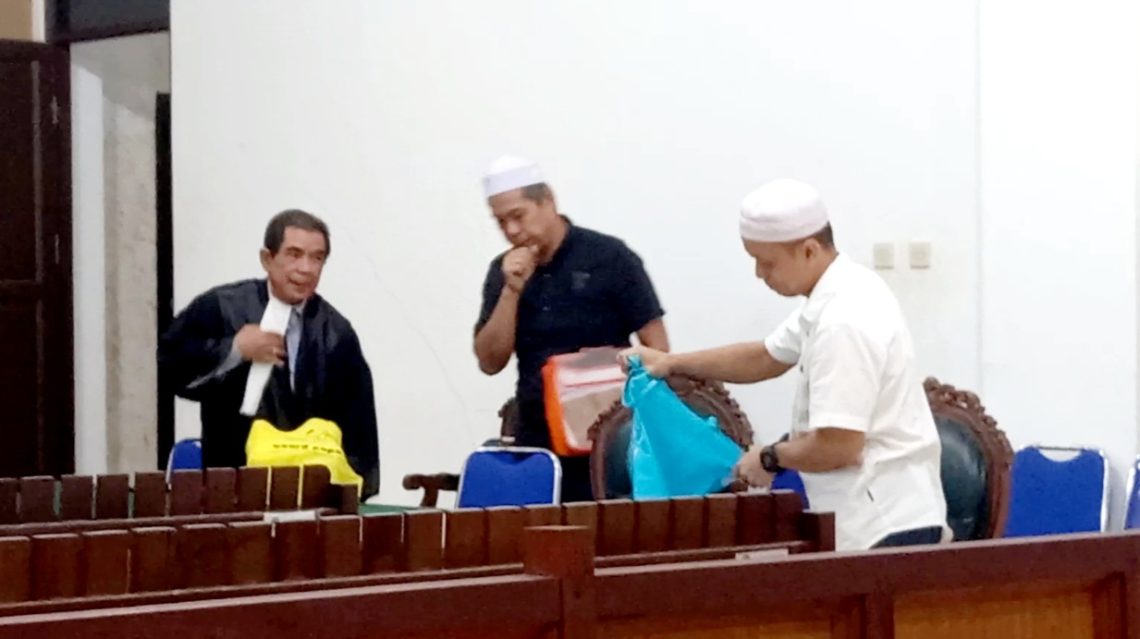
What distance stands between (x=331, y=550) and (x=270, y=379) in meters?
1.85

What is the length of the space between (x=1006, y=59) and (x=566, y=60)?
5.23 feet

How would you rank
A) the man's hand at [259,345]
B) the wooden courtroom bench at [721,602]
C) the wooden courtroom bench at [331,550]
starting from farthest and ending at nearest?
the man's hand at [259,345]
the wooden courtroom bench at [331,550]
the wooden courtroom bench at [721,602]

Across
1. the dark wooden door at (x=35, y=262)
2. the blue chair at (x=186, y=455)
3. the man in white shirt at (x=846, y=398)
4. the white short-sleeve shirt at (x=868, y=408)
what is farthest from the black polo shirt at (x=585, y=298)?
the dark wooden door at (x=35, y=262)

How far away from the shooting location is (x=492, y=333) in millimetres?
4238

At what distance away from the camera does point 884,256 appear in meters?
4.80

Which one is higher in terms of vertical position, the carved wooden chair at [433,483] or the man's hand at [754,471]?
the man's hand at [754,471]

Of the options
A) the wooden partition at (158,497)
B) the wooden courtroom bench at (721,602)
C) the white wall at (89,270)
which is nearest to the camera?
the wooden courtroom bench at (721,602)

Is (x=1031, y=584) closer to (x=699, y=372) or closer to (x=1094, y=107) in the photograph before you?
(x=699, y=372)

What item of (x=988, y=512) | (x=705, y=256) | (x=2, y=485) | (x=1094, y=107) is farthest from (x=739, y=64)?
(x=2, y=485)

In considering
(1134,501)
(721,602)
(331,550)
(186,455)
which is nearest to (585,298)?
(1134,501)

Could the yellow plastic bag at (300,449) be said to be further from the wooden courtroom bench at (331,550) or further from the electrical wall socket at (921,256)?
the electrical wall socket at (921,256)

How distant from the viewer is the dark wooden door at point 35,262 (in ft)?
22.7

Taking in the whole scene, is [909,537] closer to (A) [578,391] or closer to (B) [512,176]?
(A) [578,391]

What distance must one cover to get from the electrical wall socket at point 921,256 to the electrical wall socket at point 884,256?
0.21ft
